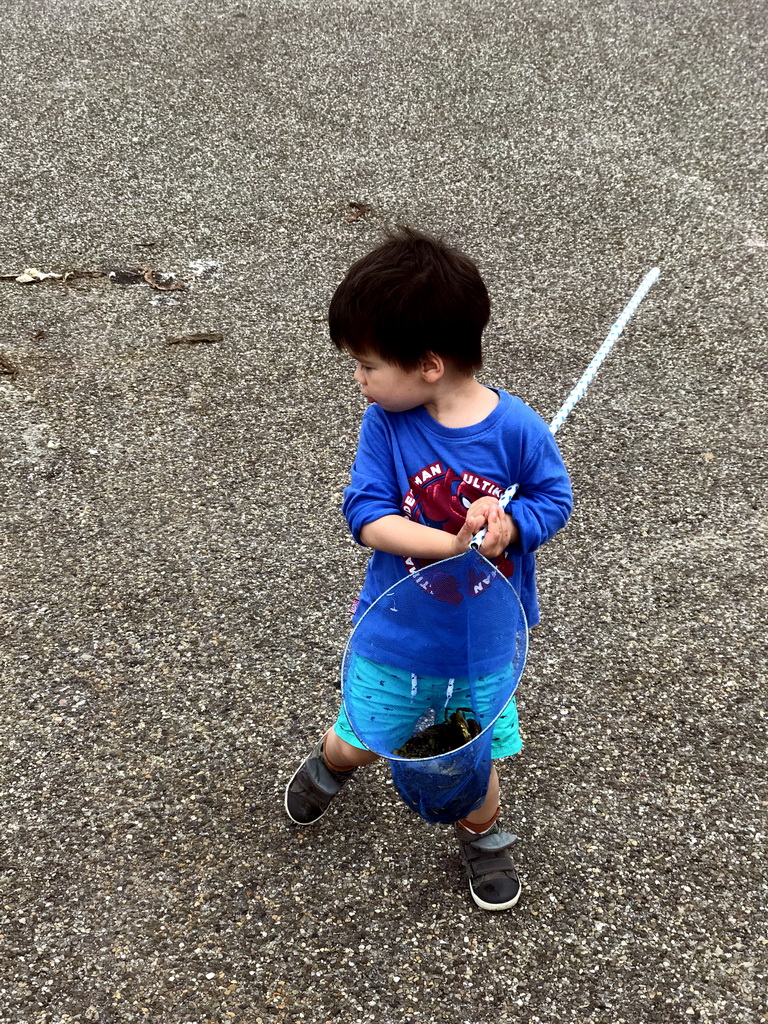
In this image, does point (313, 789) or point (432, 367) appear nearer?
point (432, 367)

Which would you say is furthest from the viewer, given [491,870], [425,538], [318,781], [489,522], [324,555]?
[324,555]

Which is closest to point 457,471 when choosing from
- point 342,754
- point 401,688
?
point 401,688

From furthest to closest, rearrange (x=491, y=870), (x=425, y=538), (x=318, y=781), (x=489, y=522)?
(x=318, y=781), (x=491, y=870), (x=425, y=538), (x=489, y=522)

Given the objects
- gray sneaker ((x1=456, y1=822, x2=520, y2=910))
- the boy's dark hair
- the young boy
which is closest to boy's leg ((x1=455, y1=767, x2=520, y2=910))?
gray sneaker ((x1=456, y1=822, x2=520, y2=910))

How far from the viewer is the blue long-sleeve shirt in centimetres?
179

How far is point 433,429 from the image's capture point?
180cm

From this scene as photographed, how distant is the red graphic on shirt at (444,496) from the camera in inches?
70.6

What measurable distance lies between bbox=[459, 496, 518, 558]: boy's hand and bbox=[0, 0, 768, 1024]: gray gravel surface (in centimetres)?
91

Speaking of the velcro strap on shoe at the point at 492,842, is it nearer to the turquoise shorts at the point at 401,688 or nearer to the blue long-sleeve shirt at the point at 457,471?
the turquoise shorts at the point at 401,688

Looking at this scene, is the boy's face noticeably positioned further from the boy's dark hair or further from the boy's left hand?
the boy's left hand

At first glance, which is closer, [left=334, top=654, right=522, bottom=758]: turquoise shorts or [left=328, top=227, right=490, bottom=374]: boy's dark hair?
[left=328, top=227, right=490, bottom=374]: boy's dark hair

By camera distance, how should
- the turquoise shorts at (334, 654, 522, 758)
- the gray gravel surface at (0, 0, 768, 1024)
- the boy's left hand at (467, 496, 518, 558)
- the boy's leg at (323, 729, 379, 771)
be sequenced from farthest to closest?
the boy's leg at (323, 729, 379, 771), the gray gravel surface at (0, 0, 768, 1024), the turquoise shorts at (334, 654, 522, 758), the boy's left hand at (467, 496, 518, 558)

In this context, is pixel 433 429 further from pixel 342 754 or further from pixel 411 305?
pixel 342 754

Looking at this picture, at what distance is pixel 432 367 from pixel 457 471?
0.67 feet
